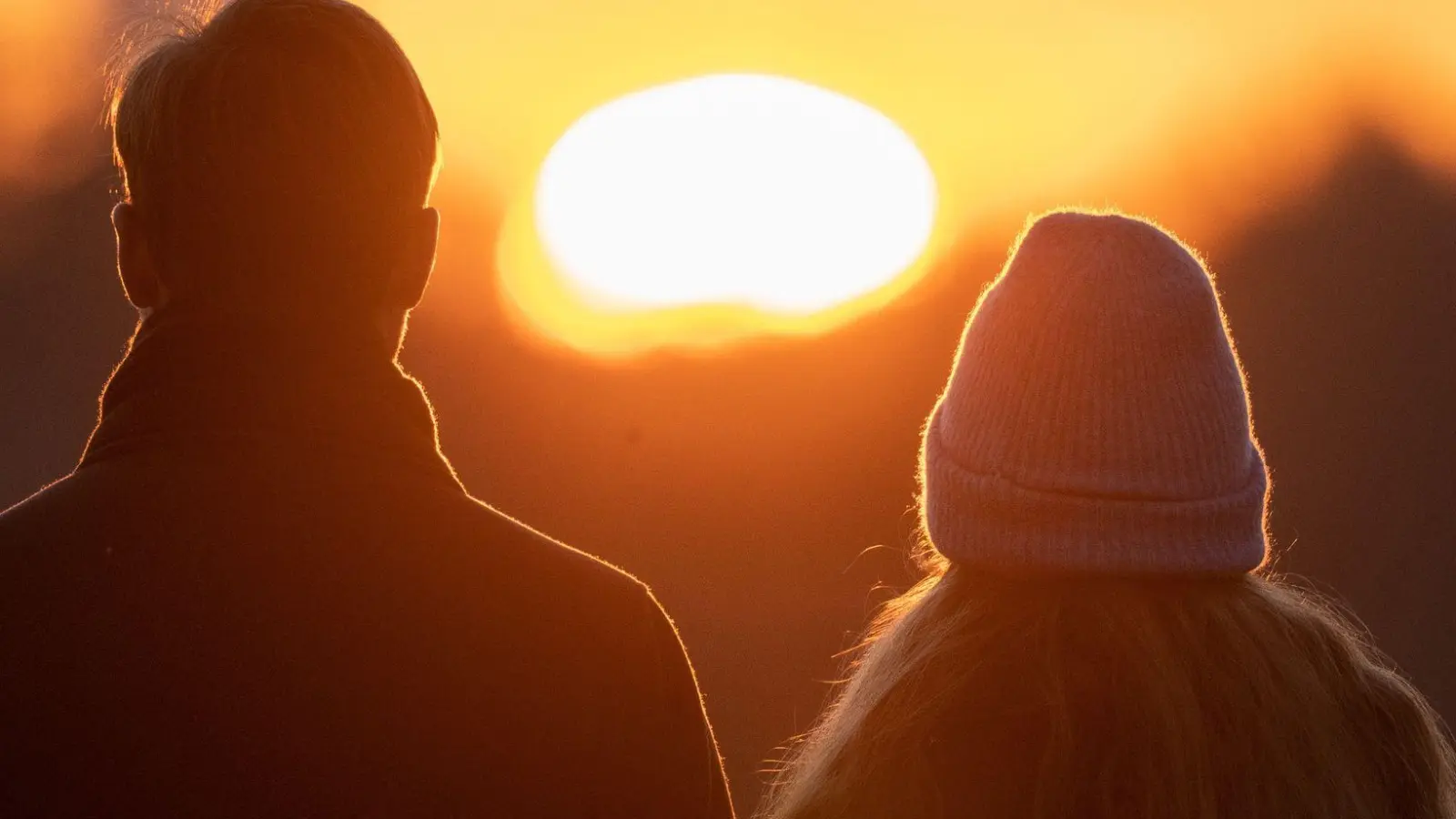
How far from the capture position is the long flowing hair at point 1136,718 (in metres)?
2.04

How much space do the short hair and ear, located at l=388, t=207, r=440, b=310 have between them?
25 mm

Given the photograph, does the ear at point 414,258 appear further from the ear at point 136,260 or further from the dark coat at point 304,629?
the ear at point 136,260

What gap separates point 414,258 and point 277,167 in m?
0.23

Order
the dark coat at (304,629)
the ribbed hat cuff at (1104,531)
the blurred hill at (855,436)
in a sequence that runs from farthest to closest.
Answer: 1. the blurred hill at (855,436)
2. the ribbed hat cuff at (1104,531)
3. the dark coat at (304,629)

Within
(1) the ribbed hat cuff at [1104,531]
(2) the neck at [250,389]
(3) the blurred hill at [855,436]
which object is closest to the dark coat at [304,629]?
(2) the neck at [250,389]

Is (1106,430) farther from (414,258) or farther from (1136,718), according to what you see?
(414,258)

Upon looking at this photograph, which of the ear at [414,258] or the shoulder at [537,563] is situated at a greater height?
the ear at [414,258]

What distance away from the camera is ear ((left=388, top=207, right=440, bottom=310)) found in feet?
7.52

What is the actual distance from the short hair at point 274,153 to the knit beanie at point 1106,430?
852 millimetres

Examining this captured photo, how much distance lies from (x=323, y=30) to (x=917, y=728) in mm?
1233

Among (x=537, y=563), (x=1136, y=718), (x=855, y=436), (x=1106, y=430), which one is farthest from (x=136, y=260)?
(x=855, y=436)

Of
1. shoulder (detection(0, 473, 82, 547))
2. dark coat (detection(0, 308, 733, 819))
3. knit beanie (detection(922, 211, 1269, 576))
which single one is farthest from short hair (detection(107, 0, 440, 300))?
knit beanie (detection(922, 211, 1269, 576))

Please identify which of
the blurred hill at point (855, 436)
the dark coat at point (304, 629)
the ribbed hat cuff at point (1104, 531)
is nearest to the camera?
the dark coat at point (304, 629)

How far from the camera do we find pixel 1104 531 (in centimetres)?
213
